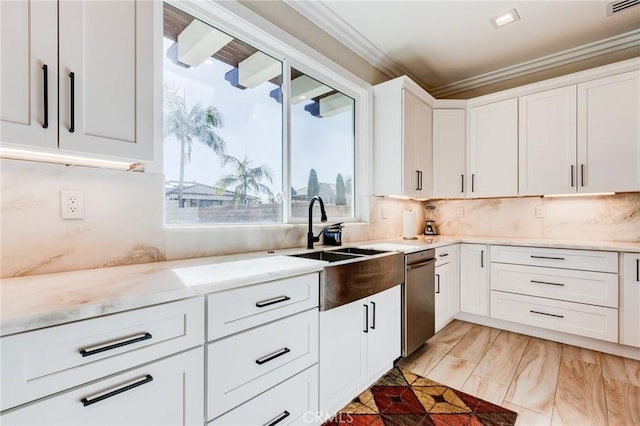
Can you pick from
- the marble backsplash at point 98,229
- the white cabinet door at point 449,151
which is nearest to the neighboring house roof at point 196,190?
the marble backsplash at point 98,229

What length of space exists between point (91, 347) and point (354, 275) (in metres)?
1.21

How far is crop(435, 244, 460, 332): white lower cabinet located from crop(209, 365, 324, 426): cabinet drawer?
1.61m

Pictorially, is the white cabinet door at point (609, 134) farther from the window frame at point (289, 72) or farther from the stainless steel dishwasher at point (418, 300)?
the window frame at point (289, 72)

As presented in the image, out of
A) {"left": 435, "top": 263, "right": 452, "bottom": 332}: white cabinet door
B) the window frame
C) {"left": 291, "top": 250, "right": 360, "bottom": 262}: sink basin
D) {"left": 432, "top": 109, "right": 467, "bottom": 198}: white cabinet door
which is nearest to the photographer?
the window frame

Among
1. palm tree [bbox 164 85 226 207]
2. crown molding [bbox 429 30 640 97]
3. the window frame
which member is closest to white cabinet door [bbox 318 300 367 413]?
the window frame

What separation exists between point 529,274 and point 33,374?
3.39 metres

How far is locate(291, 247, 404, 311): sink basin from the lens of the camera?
1.57 m

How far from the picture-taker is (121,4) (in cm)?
119

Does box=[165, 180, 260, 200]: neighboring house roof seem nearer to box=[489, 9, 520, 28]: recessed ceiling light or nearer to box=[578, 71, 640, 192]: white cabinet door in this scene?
box=[489, 9, 520, 28]: recessed ceiling light

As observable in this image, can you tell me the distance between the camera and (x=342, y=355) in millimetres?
1710

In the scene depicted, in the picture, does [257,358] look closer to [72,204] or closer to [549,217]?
[72,204]

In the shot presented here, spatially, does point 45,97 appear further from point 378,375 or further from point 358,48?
point 358,48

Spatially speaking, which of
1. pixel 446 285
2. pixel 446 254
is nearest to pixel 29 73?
pixel 446 254

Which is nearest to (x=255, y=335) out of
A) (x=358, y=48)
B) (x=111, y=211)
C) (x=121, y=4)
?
(x=111, y=211)
